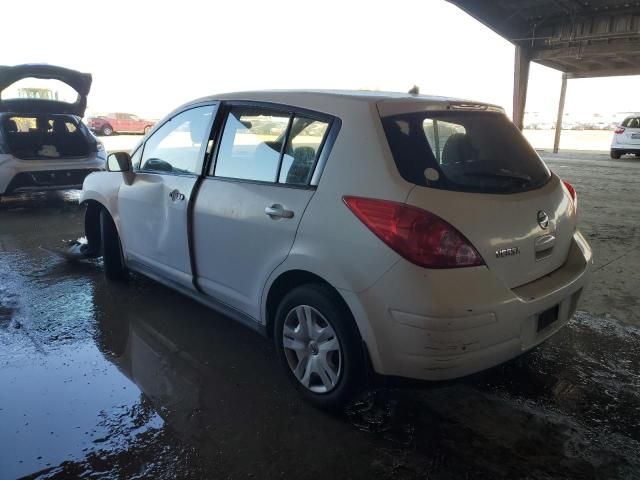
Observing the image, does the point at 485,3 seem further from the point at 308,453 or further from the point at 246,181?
the point at 308,453

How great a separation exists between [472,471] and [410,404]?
564 millimetres

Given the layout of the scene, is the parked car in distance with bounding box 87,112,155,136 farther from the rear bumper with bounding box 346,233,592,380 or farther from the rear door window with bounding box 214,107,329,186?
the rear bumper with bounding box 346,233,592,380

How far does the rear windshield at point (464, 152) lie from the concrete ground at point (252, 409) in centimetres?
97

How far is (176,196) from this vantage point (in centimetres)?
342

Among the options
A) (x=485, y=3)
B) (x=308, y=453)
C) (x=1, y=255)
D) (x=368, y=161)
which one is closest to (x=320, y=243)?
(x=368, y=161)

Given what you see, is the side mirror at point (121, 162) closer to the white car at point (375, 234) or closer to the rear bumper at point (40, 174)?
the white car at point (375, 234)

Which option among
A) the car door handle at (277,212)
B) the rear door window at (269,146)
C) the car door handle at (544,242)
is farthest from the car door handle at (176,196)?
the car door handle at (544,242)

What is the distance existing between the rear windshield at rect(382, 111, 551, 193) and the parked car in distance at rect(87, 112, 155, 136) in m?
27.7

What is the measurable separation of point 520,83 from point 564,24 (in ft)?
7.89

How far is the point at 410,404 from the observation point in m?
2.71

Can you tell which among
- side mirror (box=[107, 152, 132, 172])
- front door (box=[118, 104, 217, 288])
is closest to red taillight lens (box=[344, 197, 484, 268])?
front door (box=[118, 104, 217, 288])

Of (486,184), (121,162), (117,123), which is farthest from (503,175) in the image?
(117,123)

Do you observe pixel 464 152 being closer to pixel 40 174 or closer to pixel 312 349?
pixel 312 349

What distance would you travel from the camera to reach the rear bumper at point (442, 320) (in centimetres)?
211
